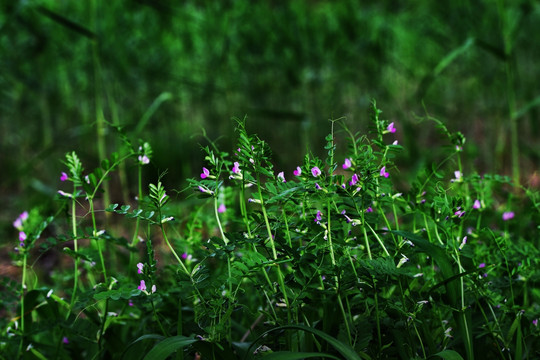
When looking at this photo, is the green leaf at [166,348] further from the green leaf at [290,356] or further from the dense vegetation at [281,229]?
the green leaf at [290,356]

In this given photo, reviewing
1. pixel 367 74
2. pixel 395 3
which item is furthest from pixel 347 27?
pixel 395 3

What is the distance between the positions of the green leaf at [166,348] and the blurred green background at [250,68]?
1.19 m

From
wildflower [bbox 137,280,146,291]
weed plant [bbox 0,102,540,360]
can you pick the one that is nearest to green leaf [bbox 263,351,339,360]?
weed plant [bbox 0,102,540,360]

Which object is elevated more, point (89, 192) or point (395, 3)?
point (395, 3)

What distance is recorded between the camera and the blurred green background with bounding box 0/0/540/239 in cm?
275

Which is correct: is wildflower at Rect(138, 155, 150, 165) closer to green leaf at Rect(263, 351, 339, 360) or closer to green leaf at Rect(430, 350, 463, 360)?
green leaf at Rect(263, 351, 339, 360)

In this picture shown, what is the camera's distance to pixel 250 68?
415cm

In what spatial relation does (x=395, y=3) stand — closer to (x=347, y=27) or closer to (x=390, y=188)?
(x=347, y=27)

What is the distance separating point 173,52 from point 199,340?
4161mm

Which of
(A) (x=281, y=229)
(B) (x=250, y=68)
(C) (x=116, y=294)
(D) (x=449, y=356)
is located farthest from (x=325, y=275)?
(B) (x=250, y=68)

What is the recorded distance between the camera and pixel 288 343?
2.87 ft

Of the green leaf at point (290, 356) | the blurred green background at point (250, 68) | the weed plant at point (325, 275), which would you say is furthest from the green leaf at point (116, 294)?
the blurred green background at point (250, 68)

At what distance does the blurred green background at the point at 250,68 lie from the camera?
108 inches

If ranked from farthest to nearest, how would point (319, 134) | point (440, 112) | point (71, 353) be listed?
point (440, 112) < point (319, 134) < point (71, 353)
